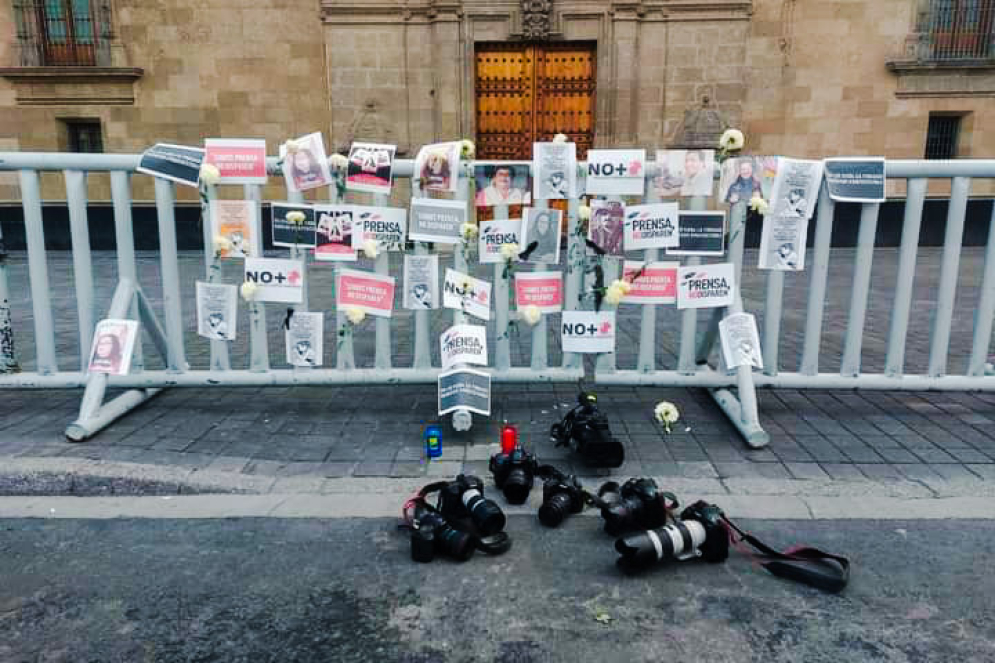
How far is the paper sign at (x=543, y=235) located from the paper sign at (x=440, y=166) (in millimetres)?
481

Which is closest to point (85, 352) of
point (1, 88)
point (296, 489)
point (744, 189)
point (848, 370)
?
point (296, 489)

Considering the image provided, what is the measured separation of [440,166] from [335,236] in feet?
2.43

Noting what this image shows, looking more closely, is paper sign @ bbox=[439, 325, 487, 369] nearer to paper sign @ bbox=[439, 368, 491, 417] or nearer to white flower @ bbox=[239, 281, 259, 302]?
paper sign @ bbox=[439, 368, 491, 417]

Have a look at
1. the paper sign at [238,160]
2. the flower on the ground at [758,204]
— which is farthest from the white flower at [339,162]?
the flower on the ground at [758,204]

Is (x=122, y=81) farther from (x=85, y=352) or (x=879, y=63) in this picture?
(x=879, y=63)

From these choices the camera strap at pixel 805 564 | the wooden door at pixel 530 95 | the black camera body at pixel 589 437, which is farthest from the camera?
the wooden door at pixel 530 95

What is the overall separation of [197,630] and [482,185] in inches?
105

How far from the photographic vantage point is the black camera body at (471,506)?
2570mm

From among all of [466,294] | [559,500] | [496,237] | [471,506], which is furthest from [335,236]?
[559,500]

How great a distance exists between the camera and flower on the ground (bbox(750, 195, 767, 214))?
12.1 feet

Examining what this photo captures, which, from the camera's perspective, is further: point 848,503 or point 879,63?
point 879,63

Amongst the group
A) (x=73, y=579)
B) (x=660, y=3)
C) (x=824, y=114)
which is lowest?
(x=73, y=579)

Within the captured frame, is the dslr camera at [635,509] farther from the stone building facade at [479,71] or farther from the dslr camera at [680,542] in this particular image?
the stone building facade at [479,71]

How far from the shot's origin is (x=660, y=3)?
42.7 ft
